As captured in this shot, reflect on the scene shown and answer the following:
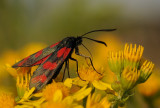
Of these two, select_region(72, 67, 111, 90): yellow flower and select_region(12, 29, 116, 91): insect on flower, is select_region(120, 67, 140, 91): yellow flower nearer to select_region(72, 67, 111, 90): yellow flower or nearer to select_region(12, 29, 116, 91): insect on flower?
select_region(72, 67, 111, 90): yellow flower

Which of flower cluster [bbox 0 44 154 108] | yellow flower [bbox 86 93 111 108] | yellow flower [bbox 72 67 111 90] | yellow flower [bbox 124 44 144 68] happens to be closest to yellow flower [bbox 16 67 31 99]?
flower cluster [bbox 0 44 154 108]

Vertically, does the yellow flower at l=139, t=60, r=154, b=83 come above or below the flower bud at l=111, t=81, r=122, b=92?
above

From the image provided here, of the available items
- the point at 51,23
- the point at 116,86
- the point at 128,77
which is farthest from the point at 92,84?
the point at 51,23

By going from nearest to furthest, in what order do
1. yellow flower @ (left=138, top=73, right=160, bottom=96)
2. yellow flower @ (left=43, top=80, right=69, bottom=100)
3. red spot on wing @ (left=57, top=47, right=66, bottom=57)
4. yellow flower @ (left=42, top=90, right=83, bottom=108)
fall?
yellow flower @ (left=42, top=90, right=83, bottom=108) → yellow flower @ (left=43, top=80, right=69, bottom=100) → red spot on wing @ (left=57, top=47, right=66, bottom=57) → yellow flower @ (left=138, top=73, right=160, bottom=96)

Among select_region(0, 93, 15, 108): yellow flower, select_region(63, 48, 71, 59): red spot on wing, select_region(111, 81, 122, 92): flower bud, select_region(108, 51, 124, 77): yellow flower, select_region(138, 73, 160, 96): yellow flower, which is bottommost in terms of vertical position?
select_region(138, 73, 160, 96): yellow flower

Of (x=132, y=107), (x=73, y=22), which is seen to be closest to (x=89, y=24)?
(x=73, y=22)

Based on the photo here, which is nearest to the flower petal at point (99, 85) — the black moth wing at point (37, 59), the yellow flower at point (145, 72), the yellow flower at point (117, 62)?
the yellow flower at point (117, 62)

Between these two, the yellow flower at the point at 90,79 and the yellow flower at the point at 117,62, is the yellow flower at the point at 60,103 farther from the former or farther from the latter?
the yellow flower at the point at 117,62
